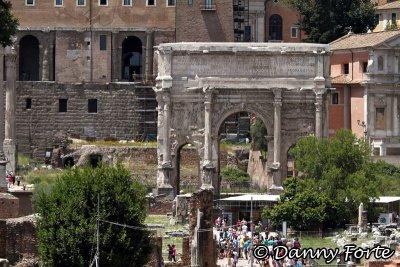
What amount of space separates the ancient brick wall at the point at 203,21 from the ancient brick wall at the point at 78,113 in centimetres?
394

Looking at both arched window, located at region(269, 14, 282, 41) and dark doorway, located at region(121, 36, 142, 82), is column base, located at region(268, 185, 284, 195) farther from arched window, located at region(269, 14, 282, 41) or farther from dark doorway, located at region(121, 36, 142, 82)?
arched window, located at region(269, 14, 282, 41)

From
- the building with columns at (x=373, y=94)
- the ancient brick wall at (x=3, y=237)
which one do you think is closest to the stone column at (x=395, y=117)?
the building with columns at (x=373, y=94)

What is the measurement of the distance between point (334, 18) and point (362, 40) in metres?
13.6

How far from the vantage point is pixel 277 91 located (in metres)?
109

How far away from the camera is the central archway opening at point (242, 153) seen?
117 metres

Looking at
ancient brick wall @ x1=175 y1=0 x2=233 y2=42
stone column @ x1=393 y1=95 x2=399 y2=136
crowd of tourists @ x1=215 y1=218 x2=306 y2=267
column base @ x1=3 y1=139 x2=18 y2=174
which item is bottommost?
crowd of tourists @ x1=215 y1=218 x2=306 y2=267

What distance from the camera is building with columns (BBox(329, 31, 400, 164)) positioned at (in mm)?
117438

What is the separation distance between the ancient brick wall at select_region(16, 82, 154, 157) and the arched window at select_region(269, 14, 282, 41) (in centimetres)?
1257

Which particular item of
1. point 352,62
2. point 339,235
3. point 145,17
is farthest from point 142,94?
point 339,235

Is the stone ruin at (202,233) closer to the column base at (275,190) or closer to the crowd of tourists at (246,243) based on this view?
the crowd of tourists at (246,243)

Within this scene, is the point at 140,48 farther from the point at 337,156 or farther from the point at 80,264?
the point at 80,264

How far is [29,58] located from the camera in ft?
445

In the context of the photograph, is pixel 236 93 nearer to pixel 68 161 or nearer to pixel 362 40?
pixel 362 40

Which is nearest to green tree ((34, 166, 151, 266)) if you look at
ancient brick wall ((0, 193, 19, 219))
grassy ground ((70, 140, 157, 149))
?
ancient brick wall ((0, 193, 19, 219))
